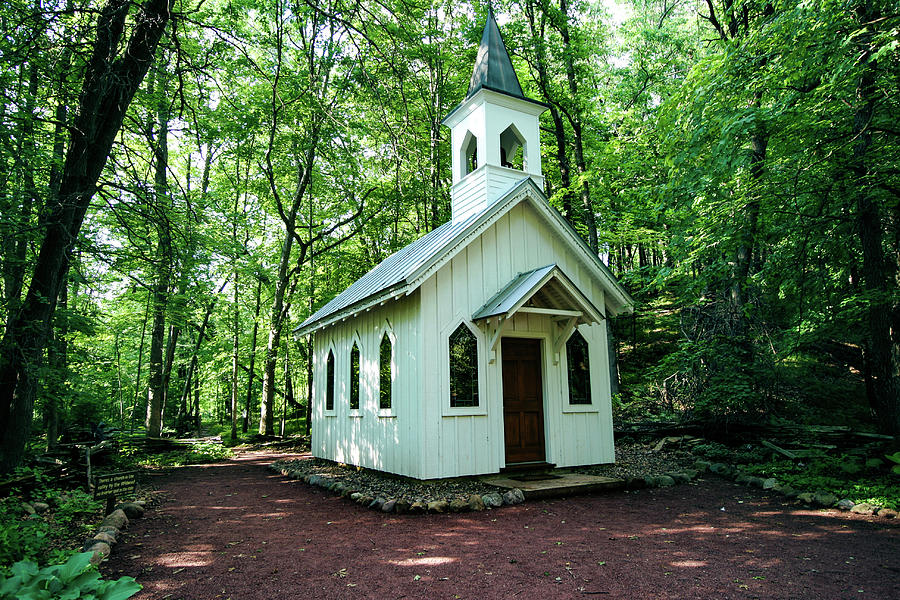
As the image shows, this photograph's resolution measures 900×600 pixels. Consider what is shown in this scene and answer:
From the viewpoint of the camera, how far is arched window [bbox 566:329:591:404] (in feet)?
34.9

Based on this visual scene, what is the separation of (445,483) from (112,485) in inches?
198

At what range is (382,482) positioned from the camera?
9.73m

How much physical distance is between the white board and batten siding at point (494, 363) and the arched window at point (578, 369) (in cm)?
14

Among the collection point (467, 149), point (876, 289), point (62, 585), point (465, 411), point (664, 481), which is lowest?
point (664, 481)

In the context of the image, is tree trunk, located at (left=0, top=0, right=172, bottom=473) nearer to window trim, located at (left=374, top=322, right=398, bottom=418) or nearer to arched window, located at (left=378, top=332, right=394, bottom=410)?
window trim, located at (left=374, top=322, right=398, bottom=418)

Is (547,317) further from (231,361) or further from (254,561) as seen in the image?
(231,361)

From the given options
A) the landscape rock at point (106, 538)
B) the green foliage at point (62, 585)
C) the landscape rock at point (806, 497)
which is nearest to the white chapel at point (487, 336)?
the landscape rock at point (806, 497)

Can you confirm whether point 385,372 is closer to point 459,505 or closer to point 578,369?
point 459,505

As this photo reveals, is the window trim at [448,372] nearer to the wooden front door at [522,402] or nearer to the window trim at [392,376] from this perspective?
the wooden front door at [522,402]

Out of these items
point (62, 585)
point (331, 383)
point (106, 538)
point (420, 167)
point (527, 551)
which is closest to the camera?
point (62, 585)

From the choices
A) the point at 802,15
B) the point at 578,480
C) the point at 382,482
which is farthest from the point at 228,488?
the point at 802,15

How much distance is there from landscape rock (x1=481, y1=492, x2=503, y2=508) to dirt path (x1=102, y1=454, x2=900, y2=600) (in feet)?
1.07

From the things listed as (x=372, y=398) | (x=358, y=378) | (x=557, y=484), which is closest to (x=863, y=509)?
(x=557, y=484)

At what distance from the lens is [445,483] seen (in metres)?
8.91
